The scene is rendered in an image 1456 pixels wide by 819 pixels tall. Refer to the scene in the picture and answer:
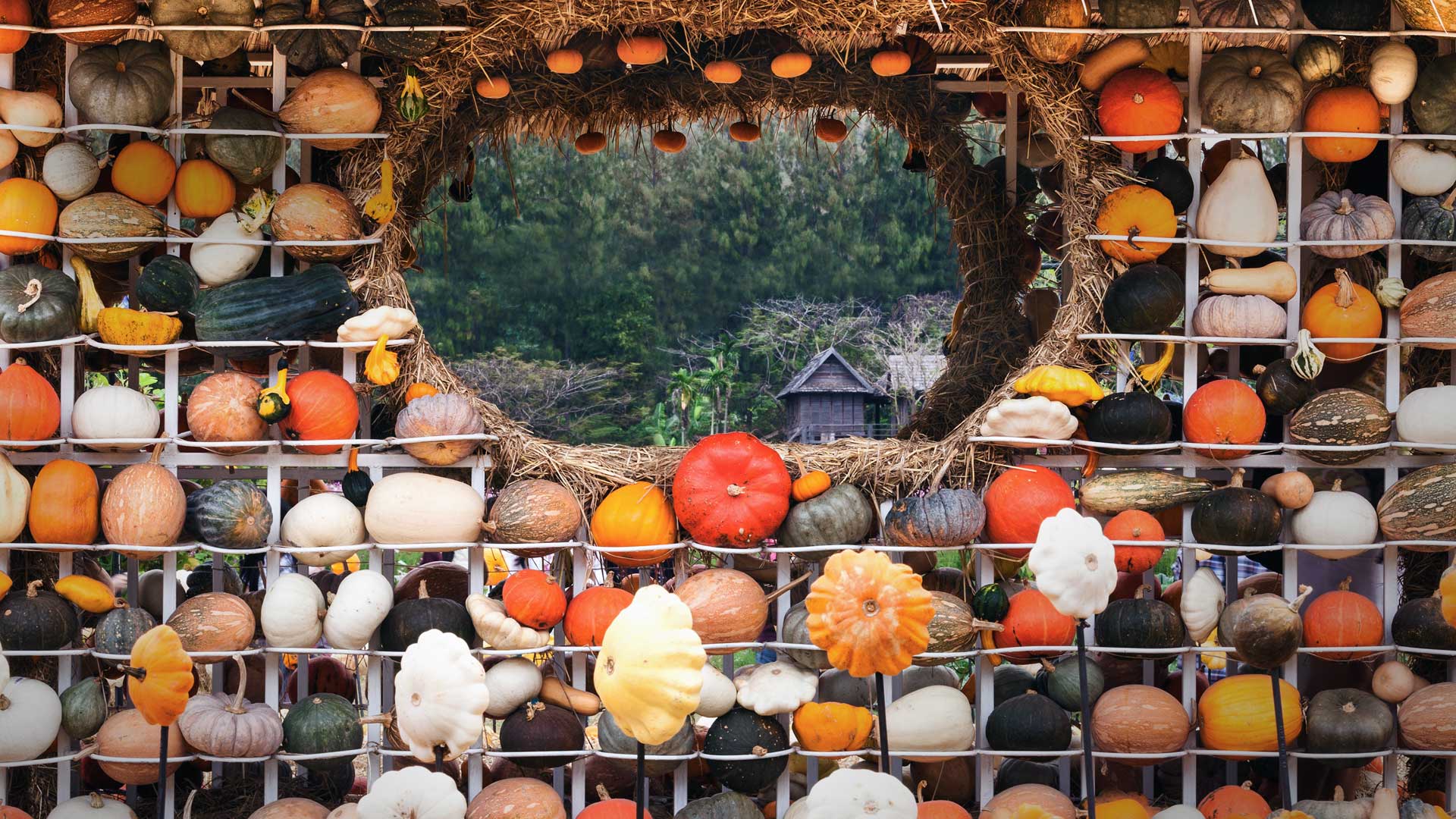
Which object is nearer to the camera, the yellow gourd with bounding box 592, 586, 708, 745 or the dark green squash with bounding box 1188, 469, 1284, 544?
the yellow gourd with bounding box 592, 586, 708, 745

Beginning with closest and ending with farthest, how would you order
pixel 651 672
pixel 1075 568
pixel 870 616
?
pixel 651 672
pixel 870 616
pixel 1075 568

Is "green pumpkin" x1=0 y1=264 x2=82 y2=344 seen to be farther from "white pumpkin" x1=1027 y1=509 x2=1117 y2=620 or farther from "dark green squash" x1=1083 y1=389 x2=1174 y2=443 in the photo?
"dark green squash" x1=1083 y1=389 x2=1174 y2=443

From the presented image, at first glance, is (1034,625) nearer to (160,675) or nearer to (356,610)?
(356,610)

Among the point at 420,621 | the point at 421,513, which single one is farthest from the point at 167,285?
the point at 420,621

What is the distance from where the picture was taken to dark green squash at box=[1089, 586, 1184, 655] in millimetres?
5973

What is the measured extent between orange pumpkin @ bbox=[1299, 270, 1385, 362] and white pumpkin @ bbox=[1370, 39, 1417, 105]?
34.6 inches

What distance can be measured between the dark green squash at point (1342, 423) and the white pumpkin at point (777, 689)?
2634 millimetres

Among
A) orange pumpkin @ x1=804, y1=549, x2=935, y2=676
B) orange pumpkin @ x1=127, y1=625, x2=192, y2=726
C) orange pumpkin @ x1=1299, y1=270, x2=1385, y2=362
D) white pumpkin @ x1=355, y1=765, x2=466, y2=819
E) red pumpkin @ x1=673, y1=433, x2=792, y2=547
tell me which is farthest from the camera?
orange pumpkin @ x1=1299, y1=270, x2=1385, y2=362

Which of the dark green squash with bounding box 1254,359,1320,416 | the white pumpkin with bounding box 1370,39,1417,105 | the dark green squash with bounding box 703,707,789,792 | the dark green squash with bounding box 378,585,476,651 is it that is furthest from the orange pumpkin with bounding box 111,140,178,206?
the white pumpkin with bounding box 1370,39,1417,105

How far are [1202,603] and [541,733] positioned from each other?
3.18 metres

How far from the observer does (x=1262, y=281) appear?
→ 20.0 ft

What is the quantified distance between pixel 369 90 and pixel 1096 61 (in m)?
3.56

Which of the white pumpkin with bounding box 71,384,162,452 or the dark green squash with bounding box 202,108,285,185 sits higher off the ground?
the dark green squash with bounding box 202,108,285,185

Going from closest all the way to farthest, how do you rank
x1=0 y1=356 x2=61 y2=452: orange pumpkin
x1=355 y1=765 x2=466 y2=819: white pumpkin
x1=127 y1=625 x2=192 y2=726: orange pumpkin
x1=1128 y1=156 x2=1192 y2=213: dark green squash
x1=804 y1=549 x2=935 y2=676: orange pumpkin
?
x1=804 y1=549 x2=935 y2=676: orange pumpkin
x1=127 y1=625 x2=192 y2=726: orange pumpkin
x1=355 y1=765 x2=466 y2=819: white pumpkin
x1=0 y1=356 x2=61 y2=452: orange pumpkin
x1=1128 y1=156 x2=1192 y2=213: dark green squash
